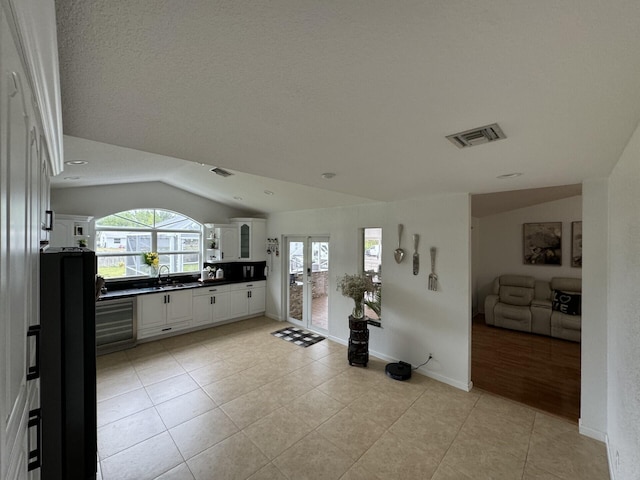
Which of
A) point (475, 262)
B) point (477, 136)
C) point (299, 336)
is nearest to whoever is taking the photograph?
point (477, 136)

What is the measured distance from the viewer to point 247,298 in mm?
6258

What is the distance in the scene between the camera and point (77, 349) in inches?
42.3

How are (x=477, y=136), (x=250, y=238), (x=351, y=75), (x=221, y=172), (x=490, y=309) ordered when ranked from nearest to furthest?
(x=351, y=75) < (x=477, y=136) < (x=221, y=172) < (x=490, y=309) < (x=250, y=238)

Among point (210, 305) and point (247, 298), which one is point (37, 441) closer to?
point (210, 305)

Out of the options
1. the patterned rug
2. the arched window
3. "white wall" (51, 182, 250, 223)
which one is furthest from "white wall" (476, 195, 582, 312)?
the arched window

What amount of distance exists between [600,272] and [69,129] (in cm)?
425

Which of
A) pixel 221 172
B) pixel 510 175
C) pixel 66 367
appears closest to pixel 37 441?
pixel 66 367

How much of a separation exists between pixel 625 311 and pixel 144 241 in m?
6.62

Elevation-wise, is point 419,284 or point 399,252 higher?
point 399,252

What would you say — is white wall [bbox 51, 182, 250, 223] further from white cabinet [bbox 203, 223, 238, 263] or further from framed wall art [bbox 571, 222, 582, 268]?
framed wall art [bbox 571, 222, 582, 268]

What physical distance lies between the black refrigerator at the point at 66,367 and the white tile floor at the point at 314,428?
1.46m

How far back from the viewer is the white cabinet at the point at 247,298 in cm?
604

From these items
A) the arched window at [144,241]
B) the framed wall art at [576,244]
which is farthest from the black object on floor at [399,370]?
the arched window at [144,241]

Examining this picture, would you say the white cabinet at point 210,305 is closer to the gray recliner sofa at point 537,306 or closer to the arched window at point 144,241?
the arched window at point 144,241
